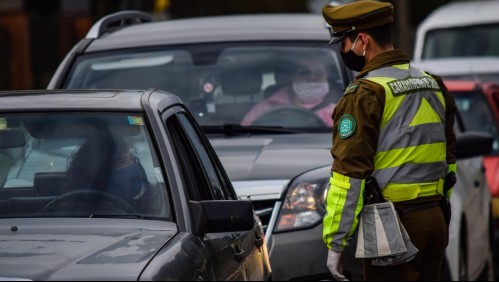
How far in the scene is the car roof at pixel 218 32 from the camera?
1012cm

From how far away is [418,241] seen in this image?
708cm

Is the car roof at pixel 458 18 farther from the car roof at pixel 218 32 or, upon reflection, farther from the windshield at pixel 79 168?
the windshield at pixel 79 168

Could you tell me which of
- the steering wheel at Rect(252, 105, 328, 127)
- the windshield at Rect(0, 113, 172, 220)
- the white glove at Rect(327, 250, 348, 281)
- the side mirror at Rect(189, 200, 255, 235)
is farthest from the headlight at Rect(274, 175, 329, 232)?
Answer: the side mirror at Rect(189, 200, 255, 235)

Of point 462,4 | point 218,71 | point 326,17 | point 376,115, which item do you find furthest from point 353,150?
point 462,4

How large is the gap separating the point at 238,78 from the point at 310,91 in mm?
460

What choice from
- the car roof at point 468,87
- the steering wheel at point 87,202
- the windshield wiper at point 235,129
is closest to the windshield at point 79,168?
the steering wheel at point 87,202

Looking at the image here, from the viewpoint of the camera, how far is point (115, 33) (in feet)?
34.7

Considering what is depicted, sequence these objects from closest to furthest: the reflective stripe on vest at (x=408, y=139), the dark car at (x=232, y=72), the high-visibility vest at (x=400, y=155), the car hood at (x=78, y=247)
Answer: the car hood at (x=78, y=247)
the high-visibility vest at (x=400, y=155)
the reflective stripe on vest at (x=408, y=139)
the dark car at (x=232, y=72)

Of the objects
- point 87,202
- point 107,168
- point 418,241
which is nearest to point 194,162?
point 107,168

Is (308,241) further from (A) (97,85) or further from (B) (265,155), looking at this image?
(A) (97,85)

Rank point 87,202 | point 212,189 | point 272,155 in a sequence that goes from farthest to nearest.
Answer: point 272,155 → point 212,189 → point 87,202

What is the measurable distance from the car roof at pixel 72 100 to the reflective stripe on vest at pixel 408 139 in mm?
1086

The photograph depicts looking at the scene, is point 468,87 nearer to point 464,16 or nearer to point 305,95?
point 305,95

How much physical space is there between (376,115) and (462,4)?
1379cm
